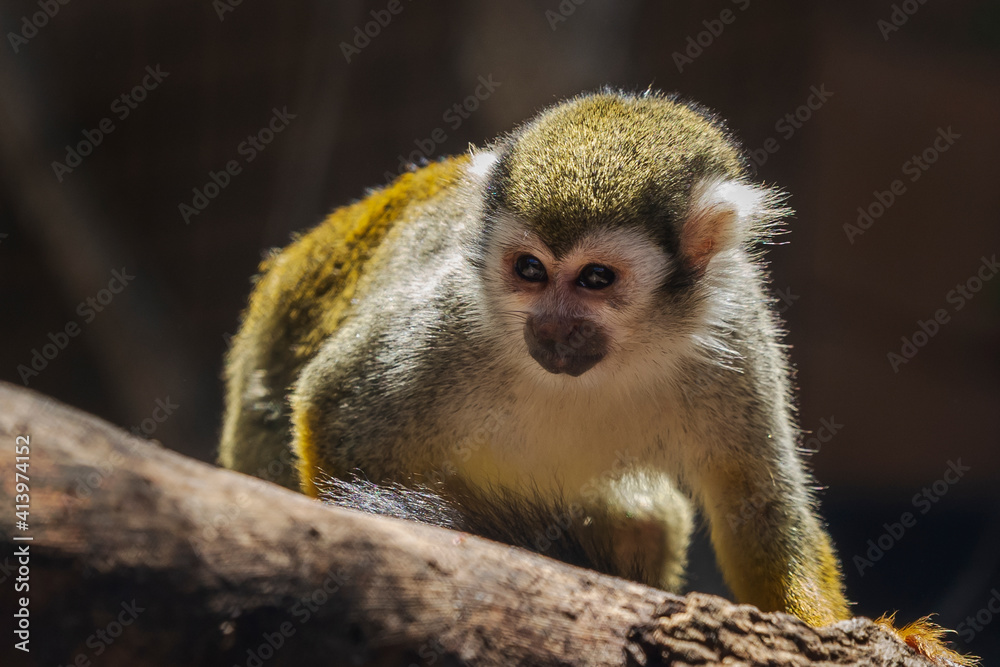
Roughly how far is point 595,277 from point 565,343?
0.24 m

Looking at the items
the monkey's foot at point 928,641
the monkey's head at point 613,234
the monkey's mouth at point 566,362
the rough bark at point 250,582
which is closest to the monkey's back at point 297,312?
the monkey's head at point 613,234

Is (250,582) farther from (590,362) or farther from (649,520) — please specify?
(649,520)

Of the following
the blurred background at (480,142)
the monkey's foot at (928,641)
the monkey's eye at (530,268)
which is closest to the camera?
the monkey's foot at (928,641)

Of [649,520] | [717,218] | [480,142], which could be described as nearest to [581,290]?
[717,218]

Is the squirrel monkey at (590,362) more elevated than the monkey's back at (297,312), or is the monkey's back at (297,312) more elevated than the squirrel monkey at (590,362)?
the squirrel monkey at (590,362)

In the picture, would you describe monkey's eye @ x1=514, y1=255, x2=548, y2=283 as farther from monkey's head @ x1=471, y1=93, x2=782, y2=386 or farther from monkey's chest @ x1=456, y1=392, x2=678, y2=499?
monkey's chest @ x1=456, y1=392, x2=678, y2=499

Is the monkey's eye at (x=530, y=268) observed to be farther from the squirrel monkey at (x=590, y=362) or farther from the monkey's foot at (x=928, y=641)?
the monkey's foot at (x=928, y=641)

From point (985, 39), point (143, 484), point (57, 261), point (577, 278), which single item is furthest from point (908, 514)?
point (57, 261)

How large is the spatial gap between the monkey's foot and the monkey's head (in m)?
1.10

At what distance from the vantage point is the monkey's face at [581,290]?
267cm

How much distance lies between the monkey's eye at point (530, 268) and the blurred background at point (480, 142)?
2742 millimetres

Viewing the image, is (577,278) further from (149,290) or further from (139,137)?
(139,137)

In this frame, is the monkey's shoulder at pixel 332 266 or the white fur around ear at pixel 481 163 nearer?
the white fur around ear at pixel 481 163

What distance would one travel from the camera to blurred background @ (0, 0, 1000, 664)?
5.77 metres
